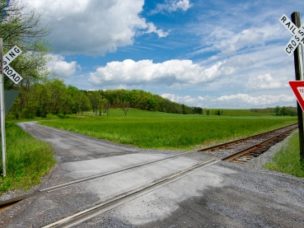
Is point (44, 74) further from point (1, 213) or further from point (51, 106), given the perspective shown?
point (51, 106)

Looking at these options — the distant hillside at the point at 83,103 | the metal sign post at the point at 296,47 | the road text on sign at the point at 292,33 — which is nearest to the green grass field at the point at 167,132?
the metal sign post at the point at 296,47

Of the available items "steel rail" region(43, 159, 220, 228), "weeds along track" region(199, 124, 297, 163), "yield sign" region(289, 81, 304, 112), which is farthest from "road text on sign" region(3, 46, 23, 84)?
"weeds along track" region(199, 124, 297, 163)

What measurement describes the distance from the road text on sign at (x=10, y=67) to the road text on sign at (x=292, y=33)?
7343 millimetres

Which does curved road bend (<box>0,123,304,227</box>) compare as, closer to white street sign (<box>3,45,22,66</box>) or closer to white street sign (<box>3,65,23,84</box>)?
white street sign (<box>3,65,23,84</box>)

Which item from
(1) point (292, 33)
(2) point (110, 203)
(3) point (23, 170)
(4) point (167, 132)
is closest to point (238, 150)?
(1) point (292, 33)

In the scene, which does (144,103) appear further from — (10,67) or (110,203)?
(110,203)

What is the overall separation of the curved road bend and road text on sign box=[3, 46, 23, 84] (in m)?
2.93

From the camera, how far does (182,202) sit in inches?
235

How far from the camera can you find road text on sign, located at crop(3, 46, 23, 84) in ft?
26.0

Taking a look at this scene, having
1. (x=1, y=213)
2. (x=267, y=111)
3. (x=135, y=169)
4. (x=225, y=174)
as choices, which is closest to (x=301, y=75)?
(x=225, y=174)

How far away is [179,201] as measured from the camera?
238 inches

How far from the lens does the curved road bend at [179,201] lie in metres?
5.02

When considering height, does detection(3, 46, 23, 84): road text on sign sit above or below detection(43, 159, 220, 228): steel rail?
above

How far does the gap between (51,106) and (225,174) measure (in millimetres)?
100837
